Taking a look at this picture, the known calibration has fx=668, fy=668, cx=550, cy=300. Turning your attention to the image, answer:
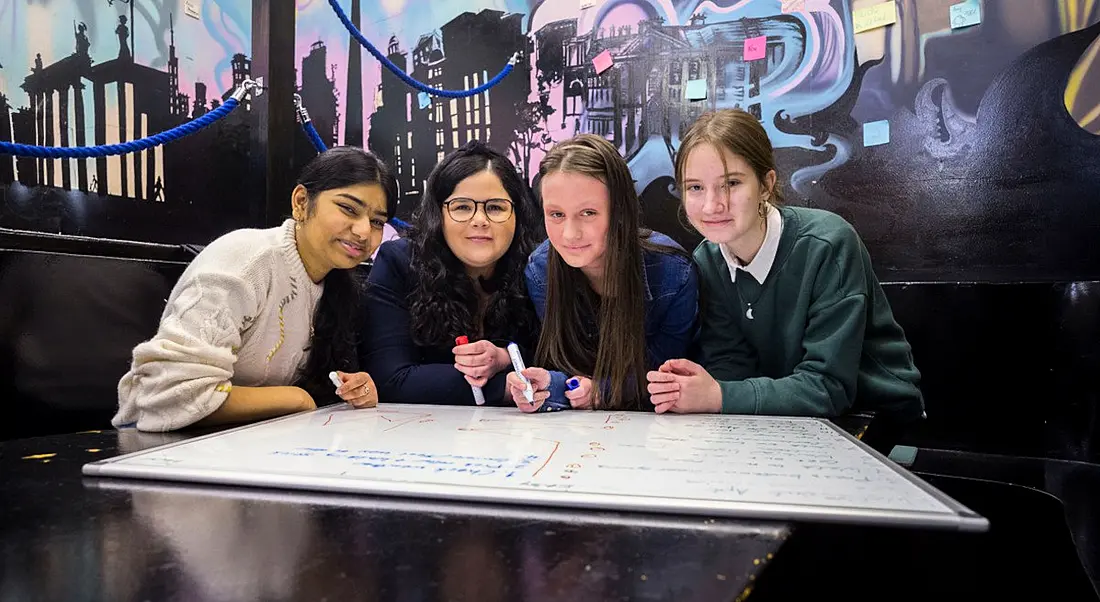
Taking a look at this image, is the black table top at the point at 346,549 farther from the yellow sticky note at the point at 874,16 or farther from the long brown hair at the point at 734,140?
the yellow sticky note at the point at 874,16

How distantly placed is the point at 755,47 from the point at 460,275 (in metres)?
1.55

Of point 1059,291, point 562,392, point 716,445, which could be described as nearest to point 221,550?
point 716,445

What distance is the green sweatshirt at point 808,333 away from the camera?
1066 mm

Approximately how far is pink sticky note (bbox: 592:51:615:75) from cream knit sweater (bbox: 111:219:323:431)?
1.68 meters

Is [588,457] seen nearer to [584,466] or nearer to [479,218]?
[584,466]

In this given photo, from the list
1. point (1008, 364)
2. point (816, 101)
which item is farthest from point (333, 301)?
point (816, 101)

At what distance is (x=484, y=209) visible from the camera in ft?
4.48

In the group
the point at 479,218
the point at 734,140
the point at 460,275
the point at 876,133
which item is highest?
the point at 876,133

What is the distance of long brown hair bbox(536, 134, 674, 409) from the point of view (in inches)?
45.6

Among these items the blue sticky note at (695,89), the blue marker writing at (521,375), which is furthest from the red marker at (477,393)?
the blue sticky note at (695,89)

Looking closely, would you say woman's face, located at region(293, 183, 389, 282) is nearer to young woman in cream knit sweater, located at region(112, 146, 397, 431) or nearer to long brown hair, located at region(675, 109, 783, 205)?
→ young woman in cream knit sweater, located at region(112, 146, 397, 431)

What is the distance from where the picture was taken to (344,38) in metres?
2.97

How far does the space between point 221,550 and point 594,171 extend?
94cm

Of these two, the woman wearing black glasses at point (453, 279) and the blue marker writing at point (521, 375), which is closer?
the blue marker writing at point (521, 375)
